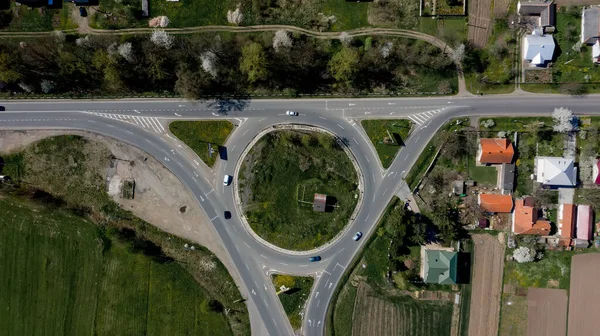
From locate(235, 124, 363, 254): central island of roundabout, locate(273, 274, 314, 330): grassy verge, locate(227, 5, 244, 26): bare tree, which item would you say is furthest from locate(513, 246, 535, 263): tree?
locate(227, 5, 244, 26): bare tree

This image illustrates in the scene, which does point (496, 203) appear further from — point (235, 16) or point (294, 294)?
point (235, 16)

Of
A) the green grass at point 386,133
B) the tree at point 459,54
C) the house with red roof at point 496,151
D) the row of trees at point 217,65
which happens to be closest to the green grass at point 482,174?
the house with red roof at point 496,151

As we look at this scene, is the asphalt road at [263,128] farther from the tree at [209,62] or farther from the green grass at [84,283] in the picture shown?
the green grass at [84,283]

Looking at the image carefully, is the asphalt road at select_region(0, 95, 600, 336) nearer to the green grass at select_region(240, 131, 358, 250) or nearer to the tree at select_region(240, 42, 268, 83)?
the green grass at select_region(240, 131, 358, 250)

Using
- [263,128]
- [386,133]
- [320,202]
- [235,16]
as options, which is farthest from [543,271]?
[235,16]

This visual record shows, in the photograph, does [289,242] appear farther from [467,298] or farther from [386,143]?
[467,298]

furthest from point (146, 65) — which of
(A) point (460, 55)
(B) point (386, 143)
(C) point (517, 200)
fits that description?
(C) point (517, 200)
